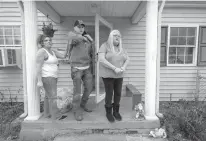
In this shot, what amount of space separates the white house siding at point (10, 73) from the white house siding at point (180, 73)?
172 inches

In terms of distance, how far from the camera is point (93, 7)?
336 centimetres

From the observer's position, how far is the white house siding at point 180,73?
14.6ft

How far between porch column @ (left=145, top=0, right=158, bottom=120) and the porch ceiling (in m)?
0.66

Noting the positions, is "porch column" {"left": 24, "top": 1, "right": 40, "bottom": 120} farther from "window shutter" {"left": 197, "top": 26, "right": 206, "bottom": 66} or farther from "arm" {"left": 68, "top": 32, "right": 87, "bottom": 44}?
"window shutter" {"left": 197, "top": 26, "right": 206, "bottom": 66}

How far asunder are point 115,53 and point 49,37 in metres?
1.19

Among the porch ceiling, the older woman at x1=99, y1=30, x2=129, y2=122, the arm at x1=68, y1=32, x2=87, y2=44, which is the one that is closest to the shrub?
the older woman at x1=99, y1=30, x2=129, y2=122

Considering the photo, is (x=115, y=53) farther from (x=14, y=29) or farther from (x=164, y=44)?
(x=14, y=29)

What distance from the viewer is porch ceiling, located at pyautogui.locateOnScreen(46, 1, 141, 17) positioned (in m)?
3.23

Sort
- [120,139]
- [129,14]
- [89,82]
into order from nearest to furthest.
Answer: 1. [120,139]
2. [89,82]
3. [129,14]

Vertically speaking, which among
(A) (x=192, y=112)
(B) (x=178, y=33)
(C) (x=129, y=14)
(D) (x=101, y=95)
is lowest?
(A) (x=192, y=112)

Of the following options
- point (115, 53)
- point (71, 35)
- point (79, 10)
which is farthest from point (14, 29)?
point (115, 53)

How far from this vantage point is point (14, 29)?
4438 mm

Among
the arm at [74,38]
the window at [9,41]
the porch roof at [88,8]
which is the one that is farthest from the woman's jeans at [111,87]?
the window at [9,41]

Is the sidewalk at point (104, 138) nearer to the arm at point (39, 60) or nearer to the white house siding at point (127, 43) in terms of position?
the arm at point (39, 60)
